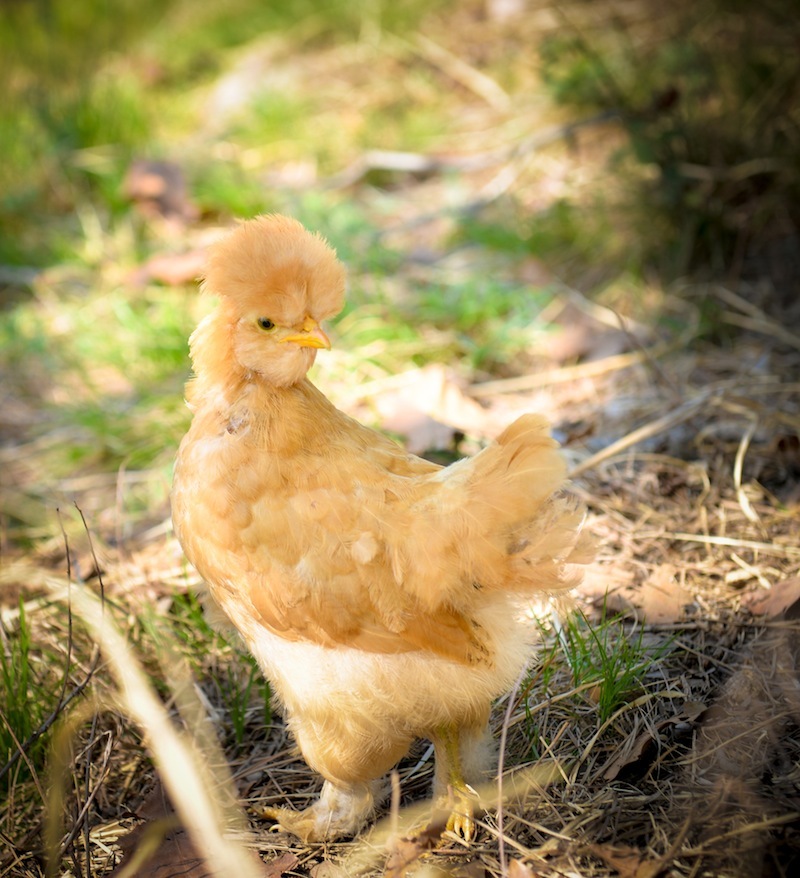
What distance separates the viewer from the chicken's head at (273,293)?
6.35 ft

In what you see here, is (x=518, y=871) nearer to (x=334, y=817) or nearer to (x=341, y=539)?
(x=334, y=817)

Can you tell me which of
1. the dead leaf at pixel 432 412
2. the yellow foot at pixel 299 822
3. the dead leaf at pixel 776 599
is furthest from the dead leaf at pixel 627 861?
the dead leaf at pixel 432 412

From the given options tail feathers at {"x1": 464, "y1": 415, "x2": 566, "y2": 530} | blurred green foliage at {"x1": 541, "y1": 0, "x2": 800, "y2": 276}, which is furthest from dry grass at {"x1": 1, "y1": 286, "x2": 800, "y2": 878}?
blurred green foliage at {"x1": 541, "y1": 0, "x2": 800, "y2": 276}

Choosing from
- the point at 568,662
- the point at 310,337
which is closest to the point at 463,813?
the point at 568,662

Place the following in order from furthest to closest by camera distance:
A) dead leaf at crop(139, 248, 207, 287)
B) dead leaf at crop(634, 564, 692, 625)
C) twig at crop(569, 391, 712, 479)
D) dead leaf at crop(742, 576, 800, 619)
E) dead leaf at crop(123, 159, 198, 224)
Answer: dead leaf at crop(123, 159, 198, 224), dead leaf at crop(139, 248, 207, 287), twig at crop(569, 391, 712, 479), dead leaf at crop(634, 564, 692, 625), dead leaf at crop(742, 576, 800, 619)

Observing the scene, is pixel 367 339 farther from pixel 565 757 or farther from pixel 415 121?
pixel 415 121

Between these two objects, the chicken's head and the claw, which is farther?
the claw

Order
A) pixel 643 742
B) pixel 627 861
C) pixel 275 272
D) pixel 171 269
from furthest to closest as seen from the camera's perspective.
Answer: pixel 171 269 → pixel 643 742 → pixel 275 272 → pixel 627 861

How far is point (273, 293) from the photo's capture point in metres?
1.95

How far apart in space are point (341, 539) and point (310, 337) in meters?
0.49

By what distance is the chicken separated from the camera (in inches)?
74.1

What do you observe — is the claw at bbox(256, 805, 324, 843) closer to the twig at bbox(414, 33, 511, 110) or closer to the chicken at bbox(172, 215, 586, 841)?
the chicken at bbox(172, 215, 586, 841)

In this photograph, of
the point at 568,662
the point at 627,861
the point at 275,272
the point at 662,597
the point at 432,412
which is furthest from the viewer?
the point at 432,412

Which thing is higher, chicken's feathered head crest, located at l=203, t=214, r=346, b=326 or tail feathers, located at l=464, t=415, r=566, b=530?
chicken's feathered head crest, located at l=203, t=214, r=346, b=326
